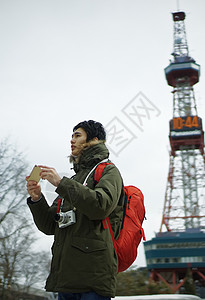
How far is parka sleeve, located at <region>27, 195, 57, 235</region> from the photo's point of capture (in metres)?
2.56

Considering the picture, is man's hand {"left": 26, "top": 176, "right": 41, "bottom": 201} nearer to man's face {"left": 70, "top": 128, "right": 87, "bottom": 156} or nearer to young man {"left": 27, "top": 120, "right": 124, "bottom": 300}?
young man {"left": 27, "top": 120, "right": 124, "bottom": 300}

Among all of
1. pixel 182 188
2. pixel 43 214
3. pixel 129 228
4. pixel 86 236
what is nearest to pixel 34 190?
pixel 43 214

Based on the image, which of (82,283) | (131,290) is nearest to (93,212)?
(82,283)

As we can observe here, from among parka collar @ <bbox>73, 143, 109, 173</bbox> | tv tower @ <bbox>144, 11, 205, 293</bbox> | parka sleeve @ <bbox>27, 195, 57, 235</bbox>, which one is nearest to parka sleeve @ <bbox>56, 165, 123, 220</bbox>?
parka collar @ <bbox>73, 143, 109, 173</bbox>

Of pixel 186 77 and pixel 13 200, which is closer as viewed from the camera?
pixel 13 200

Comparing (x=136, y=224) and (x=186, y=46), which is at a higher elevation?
(x=186, y=46)

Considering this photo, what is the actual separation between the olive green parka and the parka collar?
5.5 inches

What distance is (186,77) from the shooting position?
2410 inches

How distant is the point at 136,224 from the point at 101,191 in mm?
376

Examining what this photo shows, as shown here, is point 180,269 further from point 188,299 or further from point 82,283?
point 82,283

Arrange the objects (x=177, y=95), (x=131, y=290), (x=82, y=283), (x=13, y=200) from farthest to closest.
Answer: (x=177, y=95) < (x=13, y=200) < (x=131, y=290) < (x=82, y=283)

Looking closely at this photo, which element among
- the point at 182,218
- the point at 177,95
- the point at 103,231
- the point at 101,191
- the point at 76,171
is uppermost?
the point at 177,95

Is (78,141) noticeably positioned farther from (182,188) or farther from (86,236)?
(182,188)

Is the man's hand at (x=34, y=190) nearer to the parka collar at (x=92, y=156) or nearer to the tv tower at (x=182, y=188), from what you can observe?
the parka collar at (x=92, y=156)
